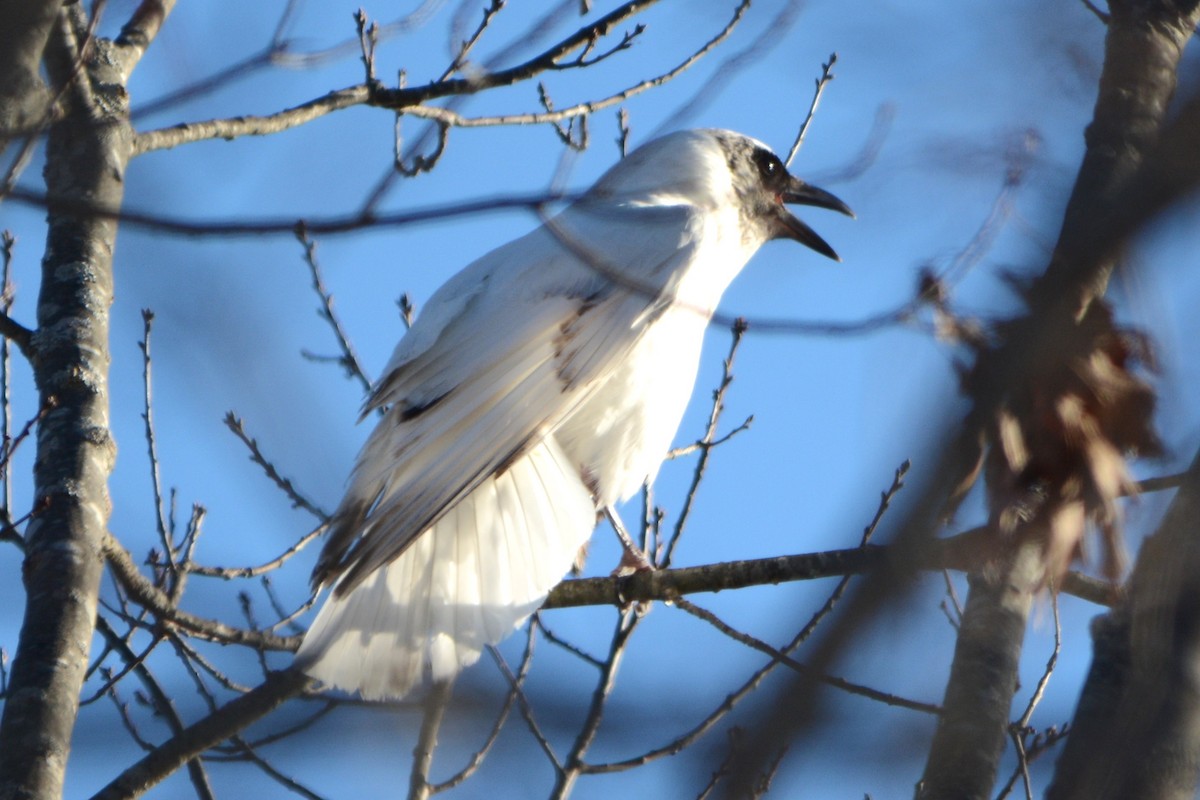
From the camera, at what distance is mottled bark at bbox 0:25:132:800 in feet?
9.48

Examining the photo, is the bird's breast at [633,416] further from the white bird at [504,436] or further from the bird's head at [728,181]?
the bird's head at [728,181]

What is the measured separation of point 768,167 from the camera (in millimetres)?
6207

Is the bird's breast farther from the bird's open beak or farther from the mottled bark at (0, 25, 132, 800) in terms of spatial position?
the mottled bark at (0, 25, 132, 800)

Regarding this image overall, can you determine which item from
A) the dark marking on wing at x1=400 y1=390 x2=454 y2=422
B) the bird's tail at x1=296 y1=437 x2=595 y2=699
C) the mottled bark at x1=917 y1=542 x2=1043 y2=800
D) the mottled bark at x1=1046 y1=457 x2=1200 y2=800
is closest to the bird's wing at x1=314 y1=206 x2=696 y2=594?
the dark marking on wing at x1=400 y1=390 x2=454 y2=422

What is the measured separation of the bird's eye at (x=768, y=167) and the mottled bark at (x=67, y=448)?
280 cm

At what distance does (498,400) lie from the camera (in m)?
4.18

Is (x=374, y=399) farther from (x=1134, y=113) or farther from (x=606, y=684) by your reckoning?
(x=1134, y=113)

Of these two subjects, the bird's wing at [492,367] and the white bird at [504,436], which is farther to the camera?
the white bird at [504,436]

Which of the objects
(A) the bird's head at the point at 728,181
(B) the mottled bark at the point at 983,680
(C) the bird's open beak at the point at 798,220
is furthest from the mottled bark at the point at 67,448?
(C) the bird's open beak at the point at 798,220

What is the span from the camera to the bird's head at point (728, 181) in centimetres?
588

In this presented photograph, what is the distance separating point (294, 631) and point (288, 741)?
2.08 meters

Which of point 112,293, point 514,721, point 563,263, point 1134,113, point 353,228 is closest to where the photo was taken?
point 353,228

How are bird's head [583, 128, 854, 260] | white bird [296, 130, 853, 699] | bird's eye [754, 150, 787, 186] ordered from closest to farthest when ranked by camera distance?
white bird [296, 130, 853, 699]
bird's head [583, 128, 854, 260]
bird's eye [754, 150, 787, 186]

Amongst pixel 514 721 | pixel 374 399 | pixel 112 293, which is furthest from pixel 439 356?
pixel 514 721
